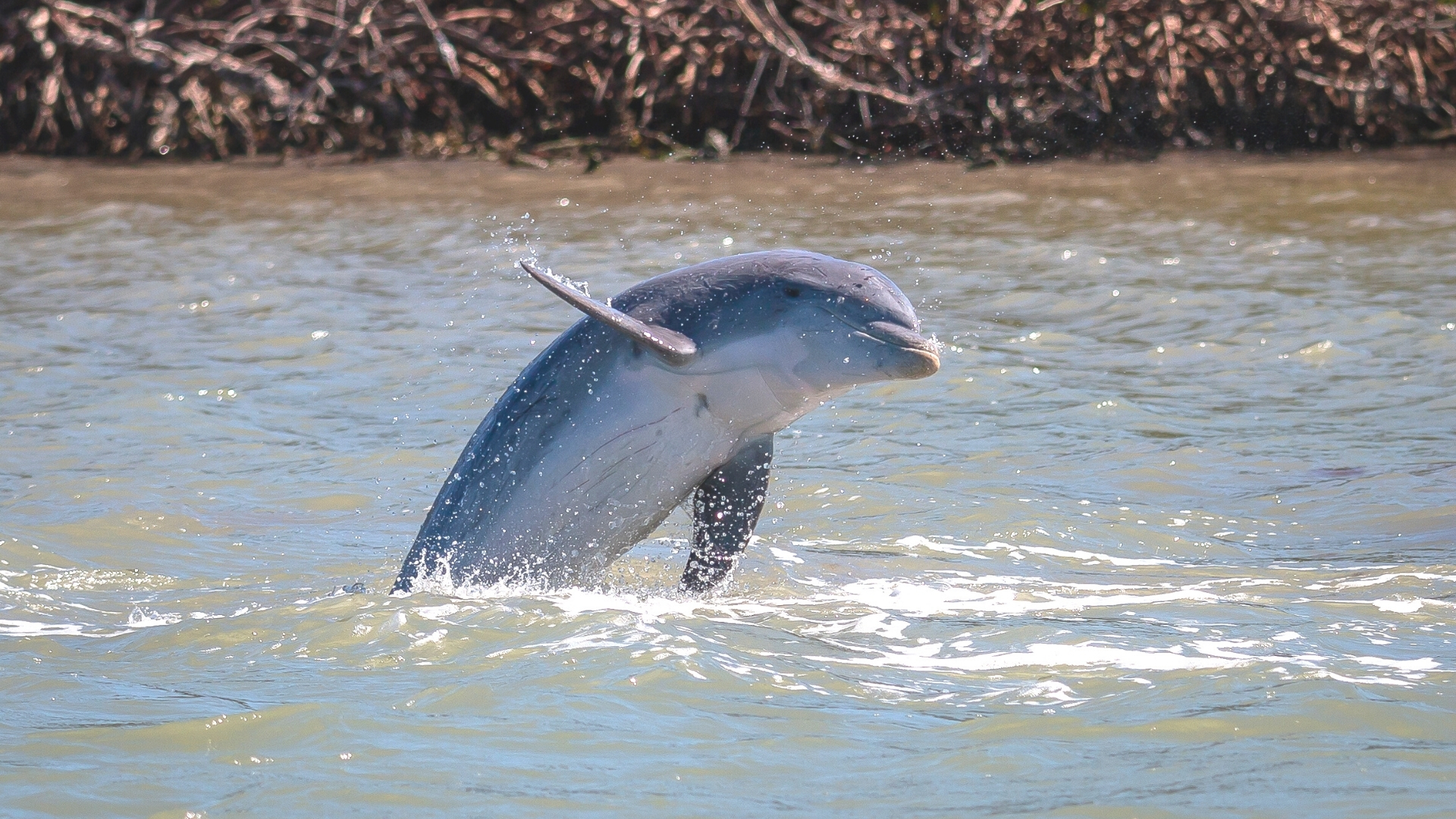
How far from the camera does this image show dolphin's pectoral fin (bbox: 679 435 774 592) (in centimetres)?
548

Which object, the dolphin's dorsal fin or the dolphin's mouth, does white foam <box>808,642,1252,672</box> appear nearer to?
the dolphin's mouth

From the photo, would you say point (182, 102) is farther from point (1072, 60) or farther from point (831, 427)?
point (831, 427)

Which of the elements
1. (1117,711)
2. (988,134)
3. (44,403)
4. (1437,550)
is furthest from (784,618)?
(988,134)

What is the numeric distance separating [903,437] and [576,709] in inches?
161

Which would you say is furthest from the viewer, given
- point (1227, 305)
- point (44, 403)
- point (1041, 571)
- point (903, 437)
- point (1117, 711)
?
point (1227, 305)

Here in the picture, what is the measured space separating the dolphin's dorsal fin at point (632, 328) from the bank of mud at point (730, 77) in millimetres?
12488

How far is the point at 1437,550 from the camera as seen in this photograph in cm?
629

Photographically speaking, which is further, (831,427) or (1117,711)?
(831,427)

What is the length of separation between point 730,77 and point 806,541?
12.9 m

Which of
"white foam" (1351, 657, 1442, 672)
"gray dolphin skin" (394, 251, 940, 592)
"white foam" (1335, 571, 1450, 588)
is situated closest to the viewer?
"white foam" (1351, 657, 1442, 672)

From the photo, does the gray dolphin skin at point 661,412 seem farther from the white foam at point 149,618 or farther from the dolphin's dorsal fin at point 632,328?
the white foam at point 149,618

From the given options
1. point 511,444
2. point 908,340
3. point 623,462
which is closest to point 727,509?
point 623,462

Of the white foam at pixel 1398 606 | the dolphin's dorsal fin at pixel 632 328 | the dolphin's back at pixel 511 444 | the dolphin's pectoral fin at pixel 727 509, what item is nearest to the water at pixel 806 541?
the white foam at pixel 1398 606

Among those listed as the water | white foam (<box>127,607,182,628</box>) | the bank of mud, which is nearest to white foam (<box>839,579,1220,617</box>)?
the water
